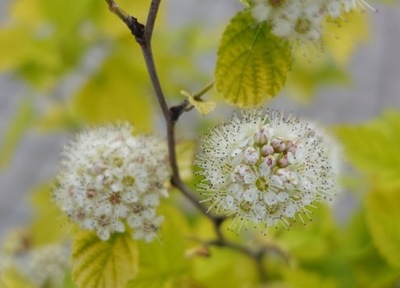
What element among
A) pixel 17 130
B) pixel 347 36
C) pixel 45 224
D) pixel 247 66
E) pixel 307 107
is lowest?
pixel 307 107

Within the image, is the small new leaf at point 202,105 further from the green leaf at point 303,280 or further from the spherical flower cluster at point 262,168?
the green leaf at point 303,280

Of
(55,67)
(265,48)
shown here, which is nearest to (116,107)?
(55,67)

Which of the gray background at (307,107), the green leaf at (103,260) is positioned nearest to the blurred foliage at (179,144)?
the green leaf at (103,260)

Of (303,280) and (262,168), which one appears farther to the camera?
(303,280)

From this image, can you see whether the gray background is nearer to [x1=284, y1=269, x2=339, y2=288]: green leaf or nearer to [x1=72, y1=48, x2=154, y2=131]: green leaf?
[x1=72, y1=48, x2=154, y2=131]: green leaf

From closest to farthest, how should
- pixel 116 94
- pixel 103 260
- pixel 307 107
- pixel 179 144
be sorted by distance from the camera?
pixel 103 260 < pixel 179 144 < pixel 116 94 < pixel 307 107

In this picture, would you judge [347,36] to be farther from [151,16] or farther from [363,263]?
[151,16]

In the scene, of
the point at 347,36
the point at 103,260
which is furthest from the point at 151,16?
the point at 347,36
